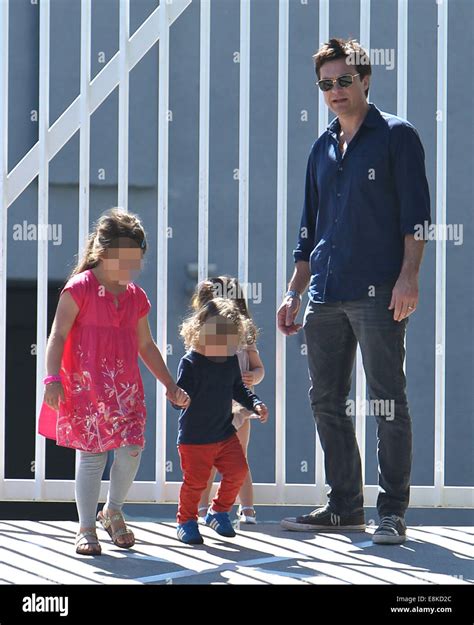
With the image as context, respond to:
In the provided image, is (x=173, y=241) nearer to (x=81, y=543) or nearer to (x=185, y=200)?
(x=185, y=200)

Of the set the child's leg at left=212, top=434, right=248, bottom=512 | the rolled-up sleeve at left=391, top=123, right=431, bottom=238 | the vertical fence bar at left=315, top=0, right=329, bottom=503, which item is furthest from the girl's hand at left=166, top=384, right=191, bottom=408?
the rolled-up sleeve at left=391, top=123, right=431, bottom=238

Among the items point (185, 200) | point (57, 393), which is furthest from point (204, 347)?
point (185, 200)

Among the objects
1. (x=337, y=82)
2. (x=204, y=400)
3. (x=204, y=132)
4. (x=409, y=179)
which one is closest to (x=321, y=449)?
(x=204, y=400)

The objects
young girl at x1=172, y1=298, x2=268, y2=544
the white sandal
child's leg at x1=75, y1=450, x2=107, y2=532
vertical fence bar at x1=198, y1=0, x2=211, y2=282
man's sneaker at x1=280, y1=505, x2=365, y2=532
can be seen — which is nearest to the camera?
child's leg at x1=75, y1=450, x2=107, y2=532

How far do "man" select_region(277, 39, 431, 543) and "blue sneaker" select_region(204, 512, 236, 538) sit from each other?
0.49 m

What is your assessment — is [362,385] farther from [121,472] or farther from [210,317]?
[121,472]

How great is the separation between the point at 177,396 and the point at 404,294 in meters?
0.79

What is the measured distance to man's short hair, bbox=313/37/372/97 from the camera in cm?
377

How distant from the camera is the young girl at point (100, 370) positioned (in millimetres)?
3570

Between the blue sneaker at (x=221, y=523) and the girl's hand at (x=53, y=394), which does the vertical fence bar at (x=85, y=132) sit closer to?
the girl's hand at (x=53, y=394)

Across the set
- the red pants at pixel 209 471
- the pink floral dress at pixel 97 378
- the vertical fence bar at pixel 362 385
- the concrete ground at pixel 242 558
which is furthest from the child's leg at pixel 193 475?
the vertical fence bar at pixel 362 385

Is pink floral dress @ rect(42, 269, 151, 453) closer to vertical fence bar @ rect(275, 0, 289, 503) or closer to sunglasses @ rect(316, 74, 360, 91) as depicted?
vertical fence bar @ rect(275, 0, 289, 503)

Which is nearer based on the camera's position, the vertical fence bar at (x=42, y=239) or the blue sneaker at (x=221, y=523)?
the blue sneaker at (x=221, y=523)

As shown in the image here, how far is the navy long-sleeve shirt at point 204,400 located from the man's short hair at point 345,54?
105cm
